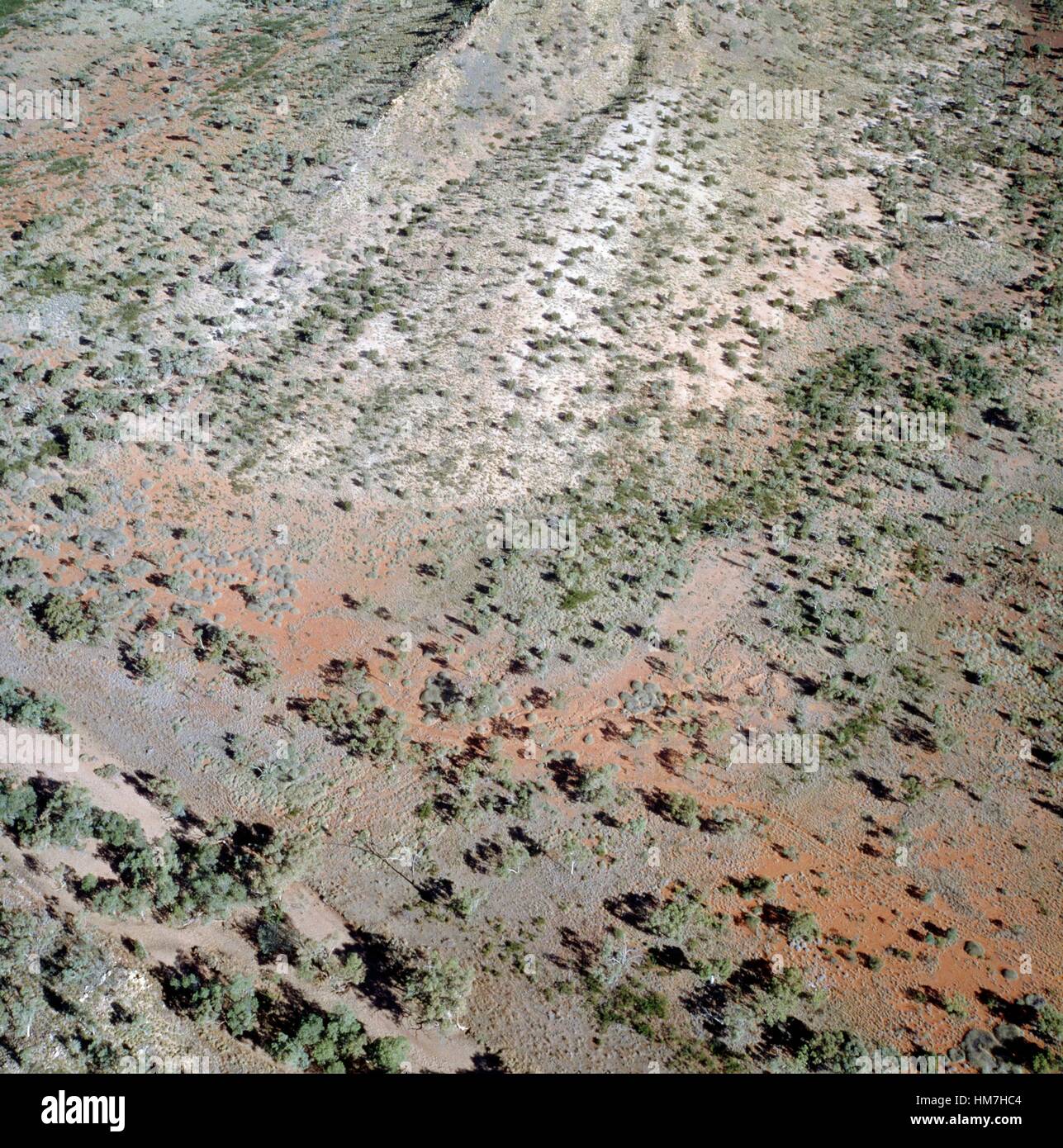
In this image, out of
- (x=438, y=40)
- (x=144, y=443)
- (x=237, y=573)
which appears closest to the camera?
(x=237, y=573)

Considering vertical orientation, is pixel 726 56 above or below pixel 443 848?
above

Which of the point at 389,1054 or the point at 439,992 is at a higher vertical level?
the point at 439,992

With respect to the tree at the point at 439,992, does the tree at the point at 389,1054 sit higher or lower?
lower

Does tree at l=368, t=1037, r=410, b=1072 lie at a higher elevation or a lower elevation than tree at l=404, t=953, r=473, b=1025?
lower

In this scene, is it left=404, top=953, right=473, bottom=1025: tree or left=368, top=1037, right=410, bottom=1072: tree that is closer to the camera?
left=368, top=1037, right=410, bottom=1072: tree

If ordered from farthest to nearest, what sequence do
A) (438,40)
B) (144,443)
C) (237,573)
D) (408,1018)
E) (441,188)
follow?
(438,40) < (441,188) < (144,443) < (237,573) < (408,1018)

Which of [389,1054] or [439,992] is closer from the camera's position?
[389,1054]

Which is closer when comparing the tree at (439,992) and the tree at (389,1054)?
the tree at (389,1054)
